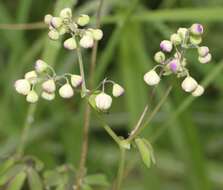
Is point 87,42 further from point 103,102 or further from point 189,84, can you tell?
point 189,84

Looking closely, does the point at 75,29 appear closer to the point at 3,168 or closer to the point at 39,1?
the point at 3,168

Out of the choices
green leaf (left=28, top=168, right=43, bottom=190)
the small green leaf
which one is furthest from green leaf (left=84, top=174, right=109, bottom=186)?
the small green leaf

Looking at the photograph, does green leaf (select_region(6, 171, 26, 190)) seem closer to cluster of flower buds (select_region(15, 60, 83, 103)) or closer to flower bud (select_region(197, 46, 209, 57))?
cluster of flower buds (select_region(15, 60, 83, 103))

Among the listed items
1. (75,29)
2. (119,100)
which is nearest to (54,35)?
(75,29)

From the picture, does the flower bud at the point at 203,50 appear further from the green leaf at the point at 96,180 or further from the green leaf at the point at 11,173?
the green leaf at the point at 11,173

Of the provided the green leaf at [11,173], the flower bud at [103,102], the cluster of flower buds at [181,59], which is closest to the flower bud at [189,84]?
the cluster of flower buds at [181,59]

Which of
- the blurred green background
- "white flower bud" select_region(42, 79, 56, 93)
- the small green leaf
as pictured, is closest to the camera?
"white flower bud" select_region(42, 79, 56, 93)
